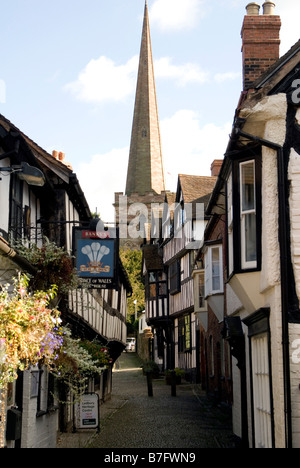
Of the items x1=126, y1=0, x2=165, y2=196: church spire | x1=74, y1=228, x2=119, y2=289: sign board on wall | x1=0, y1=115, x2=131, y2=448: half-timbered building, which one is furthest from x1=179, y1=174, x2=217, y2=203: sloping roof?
x1=126, y1=0, x2=165, y2=196: church spire

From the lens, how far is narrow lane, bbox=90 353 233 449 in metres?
14.1

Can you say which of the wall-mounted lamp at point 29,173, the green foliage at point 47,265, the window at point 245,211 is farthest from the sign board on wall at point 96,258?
the window at point 245,211

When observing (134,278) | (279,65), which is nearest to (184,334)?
(279,65)

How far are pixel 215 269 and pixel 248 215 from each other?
8.47 meters

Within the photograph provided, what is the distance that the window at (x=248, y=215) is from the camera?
9.91 m

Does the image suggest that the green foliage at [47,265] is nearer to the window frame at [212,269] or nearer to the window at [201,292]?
the window frame at [212,269]

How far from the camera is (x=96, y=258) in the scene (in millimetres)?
13125

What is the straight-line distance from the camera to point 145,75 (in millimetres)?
80312

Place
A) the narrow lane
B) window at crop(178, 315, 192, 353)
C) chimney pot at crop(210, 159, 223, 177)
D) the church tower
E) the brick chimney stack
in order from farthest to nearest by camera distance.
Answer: the church tower < window at crop(178, 315, 192, 353) < chimney pot at crop(210, 159, 223, 177) < the narrow lane < the brick chimney stack

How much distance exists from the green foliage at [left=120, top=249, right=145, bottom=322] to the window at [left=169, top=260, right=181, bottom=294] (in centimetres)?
2543

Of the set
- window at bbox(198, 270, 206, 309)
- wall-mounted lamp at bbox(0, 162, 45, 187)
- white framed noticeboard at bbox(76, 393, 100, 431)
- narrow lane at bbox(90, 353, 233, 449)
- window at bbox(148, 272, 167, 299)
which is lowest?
narrow lane at bbox(90, 353, 233, 449)

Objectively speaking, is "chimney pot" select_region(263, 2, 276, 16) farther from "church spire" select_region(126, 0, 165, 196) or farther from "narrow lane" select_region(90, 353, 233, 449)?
"church spire" select_region(126, 0, 165, 196)
